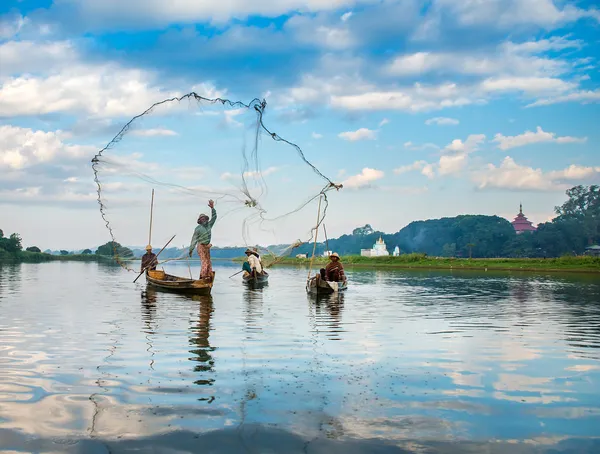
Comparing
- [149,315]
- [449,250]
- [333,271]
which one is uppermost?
[449,250]

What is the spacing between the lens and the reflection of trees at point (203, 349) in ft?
31.6

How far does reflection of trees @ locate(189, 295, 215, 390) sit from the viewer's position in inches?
379

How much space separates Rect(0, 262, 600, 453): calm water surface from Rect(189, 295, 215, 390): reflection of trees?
1.4 inches

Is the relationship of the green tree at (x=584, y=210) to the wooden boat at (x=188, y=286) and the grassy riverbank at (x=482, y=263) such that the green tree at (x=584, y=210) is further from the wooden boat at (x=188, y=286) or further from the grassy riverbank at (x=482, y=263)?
the wooden boat at (x=188, y=286)

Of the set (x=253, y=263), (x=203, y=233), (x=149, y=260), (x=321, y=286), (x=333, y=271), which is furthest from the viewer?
(x=253, y=263)

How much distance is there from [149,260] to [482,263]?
62063mm

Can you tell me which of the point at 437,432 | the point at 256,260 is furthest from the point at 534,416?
the point at 256,260

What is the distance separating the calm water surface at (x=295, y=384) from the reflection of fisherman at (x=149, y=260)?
12.6 metres

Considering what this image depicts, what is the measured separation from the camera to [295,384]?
9305 millimetres

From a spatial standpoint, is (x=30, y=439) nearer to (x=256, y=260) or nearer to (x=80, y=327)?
(x=80, y=327)

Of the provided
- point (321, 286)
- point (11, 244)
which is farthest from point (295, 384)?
point (11, 244)

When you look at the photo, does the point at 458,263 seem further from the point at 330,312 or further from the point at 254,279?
the point at 330,312

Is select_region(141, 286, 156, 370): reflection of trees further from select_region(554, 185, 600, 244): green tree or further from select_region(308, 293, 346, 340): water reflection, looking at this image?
select_region(554, 185, 600, 244): green tree

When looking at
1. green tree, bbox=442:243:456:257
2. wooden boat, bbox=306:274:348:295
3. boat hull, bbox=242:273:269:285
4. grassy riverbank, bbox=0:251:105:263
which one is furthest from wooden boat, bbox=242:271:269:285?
green tree, bbox=442:243:456:257
